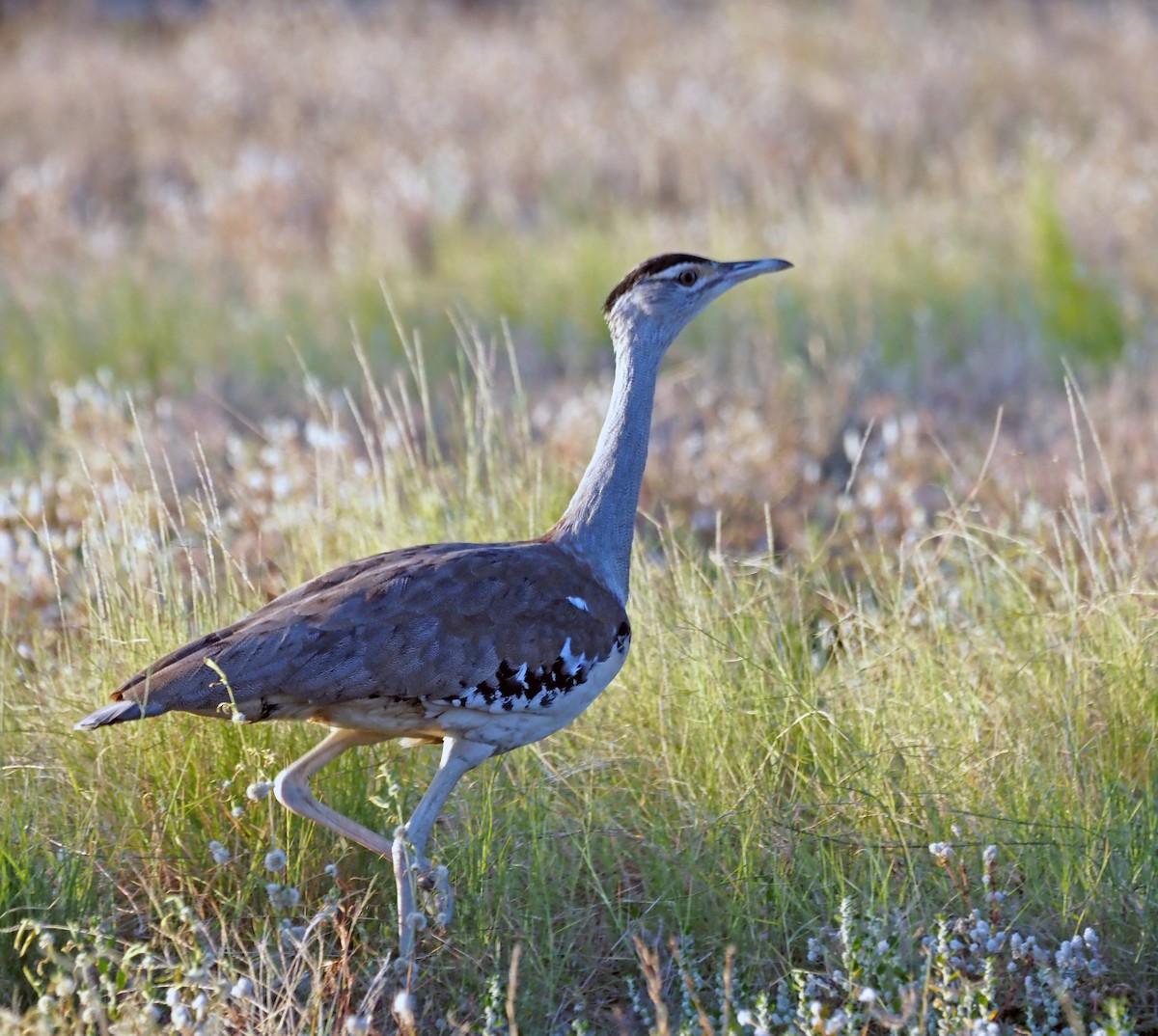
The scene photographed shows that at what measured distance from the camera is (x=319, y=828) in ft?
11.6

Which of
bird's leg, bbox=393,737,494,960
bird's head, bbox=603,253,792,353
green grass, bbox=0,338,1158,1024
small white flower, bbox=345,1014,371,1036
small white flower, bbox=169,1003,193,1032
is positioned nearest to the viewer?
small white flower, bbox=345,1014,371,1036

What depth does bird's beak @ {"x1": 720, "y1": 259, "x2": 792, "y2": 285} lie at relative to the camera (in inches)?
147

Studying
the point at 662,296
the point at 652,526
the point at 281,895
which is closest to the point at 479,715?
the point at 281,895

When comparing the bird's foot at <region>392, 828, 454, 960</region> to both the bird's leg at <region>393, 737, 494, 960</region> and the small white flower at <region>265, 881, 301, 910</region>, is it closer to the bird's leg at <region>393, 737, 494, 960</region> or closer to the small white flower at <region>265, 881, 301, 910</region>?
the bird's leg at <region>393, 737, 494, 960</region>

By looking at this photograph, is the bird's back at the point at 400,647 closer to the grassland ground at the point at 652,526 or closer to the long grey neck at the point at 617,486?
the long grey neck at the point at 617,486

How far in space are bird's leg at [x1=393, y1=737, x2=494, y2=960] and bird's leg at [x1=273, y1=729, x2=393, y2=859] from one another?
9 cm

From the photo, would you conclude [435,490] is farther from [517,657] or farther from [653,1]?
[653,1]

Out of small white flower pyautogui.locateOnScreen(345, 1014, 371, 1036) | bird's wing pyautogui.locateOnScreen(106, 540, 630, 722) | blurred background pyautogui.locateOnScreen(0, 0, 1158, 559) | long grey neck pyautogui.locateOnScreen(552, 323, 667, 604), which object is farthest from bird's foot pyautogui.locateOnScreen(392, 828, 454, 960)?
blurred background pyautogui.locateOnScreen(0, 0, 1158, 559)

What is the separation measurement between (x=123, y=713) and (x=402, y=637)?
21.7 inches

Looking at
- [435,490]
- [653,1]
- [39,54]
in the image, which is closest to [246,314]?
[435,490]

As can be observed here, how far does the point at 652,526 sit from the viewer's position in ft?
18.1

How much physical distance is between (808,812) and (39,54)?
549 inches

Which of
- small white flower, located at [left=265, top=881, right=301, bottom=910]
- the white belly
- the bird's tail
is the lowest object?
small white flower, located at [left=265, top=881, right=301, bottom=910]

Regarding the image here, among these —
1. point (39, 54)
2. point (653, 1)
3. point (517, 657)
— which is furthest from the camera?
point (653, 1)
